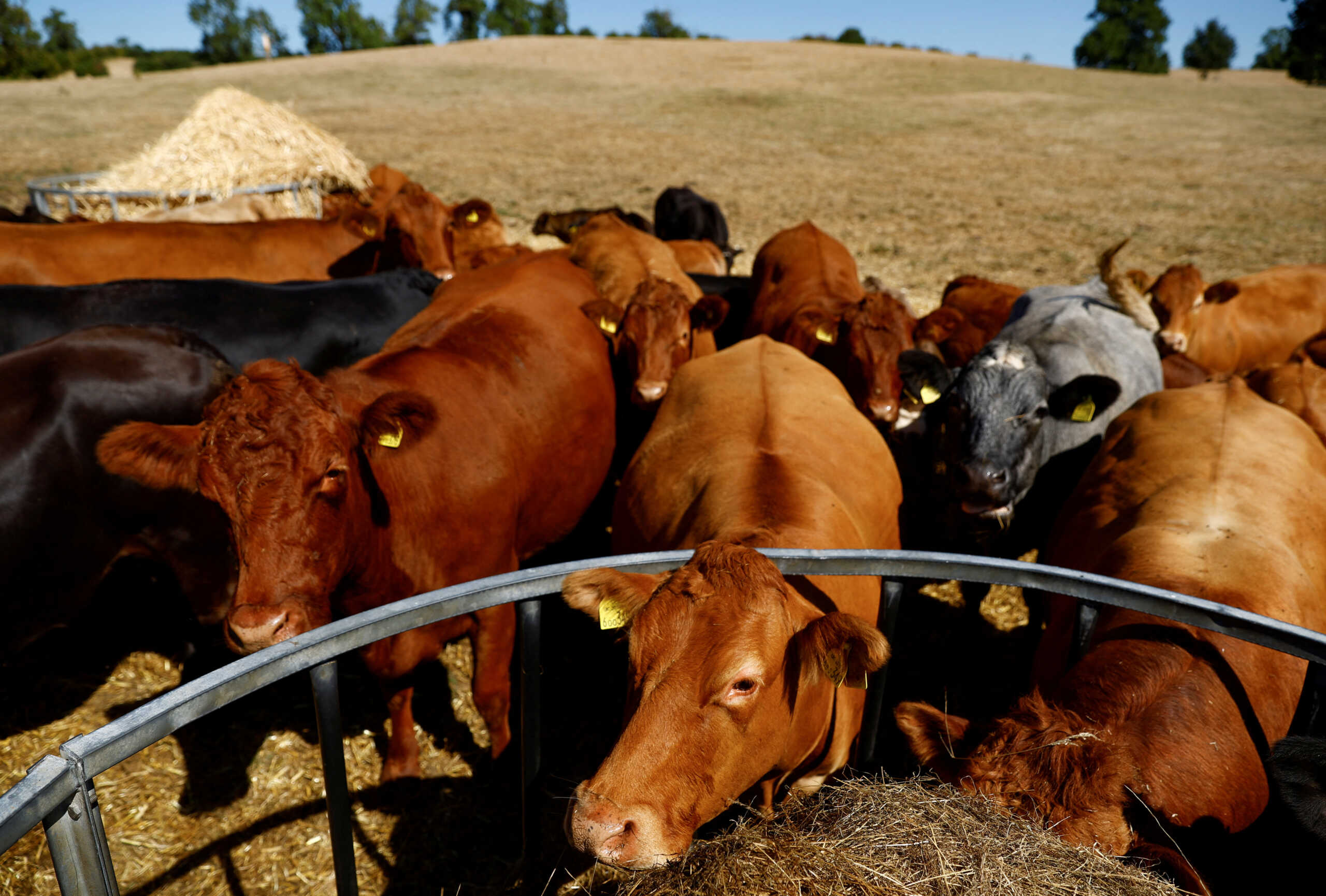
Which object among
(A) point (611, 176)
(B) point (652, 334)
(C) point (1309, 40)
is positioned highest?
(C) point (1309, 40)

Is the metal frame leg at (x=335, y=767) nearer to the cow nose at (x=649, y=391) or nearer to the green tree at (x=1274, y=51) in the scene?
the cow nose at (x=649, y=391)

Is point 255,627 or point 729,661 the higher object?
point 729,661

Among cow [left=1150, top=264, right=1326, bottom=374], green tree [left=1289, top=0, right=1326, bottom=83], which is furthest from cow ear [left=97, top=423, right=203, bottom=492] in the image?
green tree [left=1289, top=0, right=1326, bottom=83]

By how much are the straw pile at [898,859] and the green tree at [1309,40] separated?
52.5 metres

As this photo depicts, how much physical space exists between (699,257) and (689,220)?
3.04 metres

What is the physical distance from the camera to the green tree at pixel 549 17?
3563 inches

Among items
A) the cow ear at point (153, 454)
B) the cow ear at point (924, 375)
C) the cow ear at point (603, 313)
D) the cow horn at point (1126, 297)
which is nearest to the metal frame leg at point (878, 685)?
the cow ear at point (153, 454)

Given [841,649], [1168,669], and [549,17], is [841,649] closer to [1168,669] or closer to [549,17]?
[1168,669]

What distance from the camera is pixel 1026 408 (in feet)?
14.7

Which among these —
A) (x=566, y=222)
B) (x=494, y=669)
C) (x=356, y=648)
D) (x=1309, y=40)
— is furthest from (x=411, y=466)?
(x=1309, y=40)

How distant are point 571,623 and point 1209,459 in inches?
135

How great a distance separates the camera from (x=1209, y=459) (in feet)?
11.7

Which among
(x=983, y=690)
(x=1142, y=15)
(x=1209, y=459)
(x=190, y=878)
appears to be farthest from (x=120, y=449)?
(x=1142, y=15)

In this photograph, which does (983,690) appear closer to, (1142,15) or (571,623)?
(571,623)
